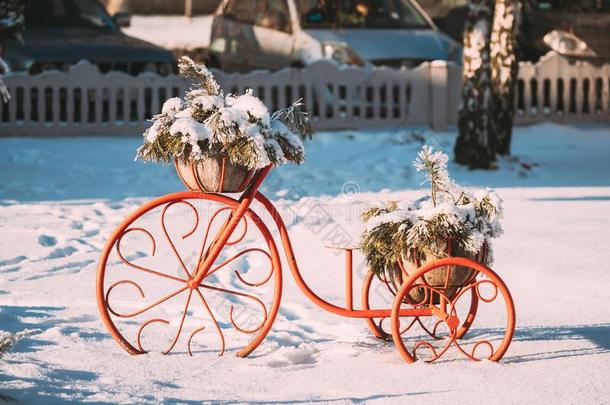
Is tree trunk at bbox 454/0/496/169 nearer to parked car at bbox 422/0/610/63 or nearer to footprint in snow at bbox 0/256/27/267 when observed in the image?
parked car at bbox 422/0/610/63

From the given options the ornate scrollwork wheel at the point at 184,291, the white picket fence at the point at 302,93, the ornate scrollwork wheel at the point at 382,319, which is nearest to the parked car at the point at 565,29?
the white picket fence at the point at 302,93

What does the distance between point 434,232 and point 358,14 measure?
11.1 m

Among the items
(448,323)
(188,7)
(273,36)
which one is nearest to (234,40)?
(273,36)

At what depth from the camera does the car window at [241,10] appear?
16298mm

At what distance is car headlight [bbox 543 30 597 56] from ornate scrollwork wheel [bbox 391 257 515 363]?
11.7 meters

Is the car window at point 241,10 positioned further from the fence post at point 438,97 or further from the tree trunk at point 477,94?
the tree trunk at point 477,94

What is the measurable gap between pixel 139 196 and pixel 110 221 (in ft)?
4.66

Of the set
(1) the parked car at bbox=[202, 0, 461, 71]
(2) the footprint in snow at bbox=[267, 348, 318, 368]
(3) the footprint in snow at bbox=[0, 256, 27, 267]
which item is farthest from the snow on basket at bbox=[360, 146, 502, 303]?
(1) the parked car at bbox=[202, 0, 461, 71]

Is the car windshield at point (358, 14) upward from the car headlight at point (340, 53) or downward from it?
upward

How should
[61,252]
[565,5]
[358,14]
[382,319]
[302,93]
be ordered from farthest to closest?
1. [565,5]
2. [358,14]
3. [302,93]
4. [61,252]
5. [382,319]

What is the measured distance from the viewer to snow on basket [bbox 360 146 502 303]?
5207mm

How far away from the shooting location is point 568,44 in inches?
676

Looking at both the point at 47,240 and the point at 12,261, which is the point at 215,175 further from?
the point at 47,240

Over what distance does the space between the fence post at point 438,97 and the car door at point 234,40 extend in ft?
8.80
